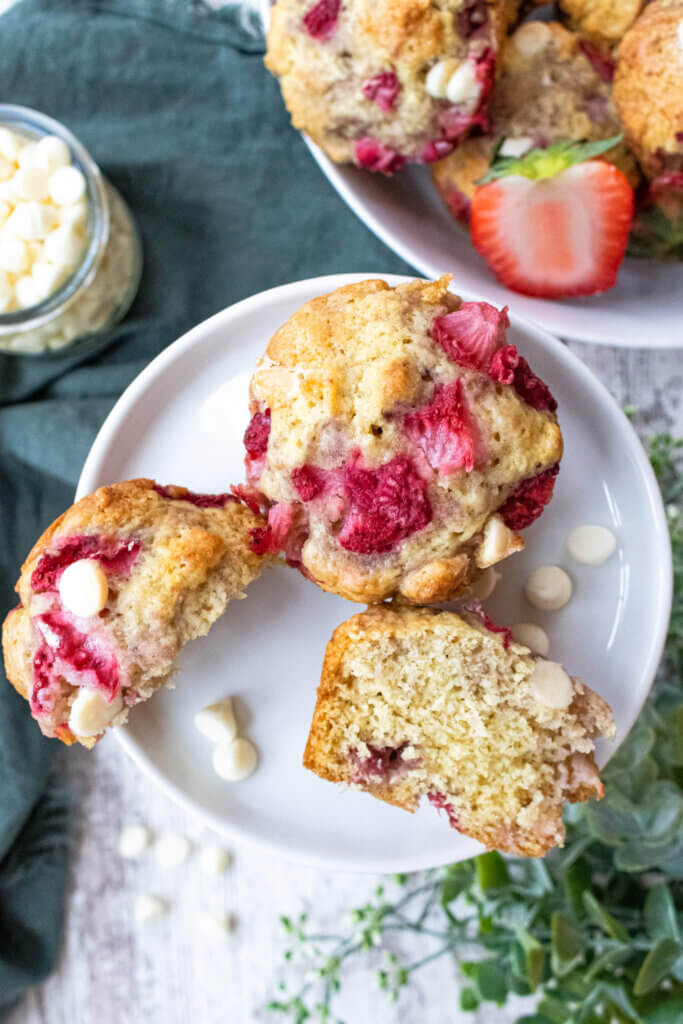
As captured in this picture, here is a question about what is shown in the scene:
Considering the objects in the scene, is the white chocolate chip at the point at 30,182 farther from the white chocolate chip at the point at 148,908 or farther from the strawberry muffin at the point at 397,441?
the white chocolate chip at the point at 148,908

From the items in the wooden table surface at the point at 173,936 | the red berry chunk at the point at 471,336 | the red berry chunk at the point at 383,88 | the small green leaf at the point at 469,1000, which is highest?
the red berry chunk at the point at 383,88

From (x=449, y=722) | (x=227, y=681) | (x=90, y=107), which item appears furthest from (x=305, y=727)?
(x=90, y=107)

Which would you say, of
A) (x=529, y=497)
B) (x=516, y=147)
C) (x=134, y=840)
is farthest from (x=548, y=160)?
(x=134, y=840)

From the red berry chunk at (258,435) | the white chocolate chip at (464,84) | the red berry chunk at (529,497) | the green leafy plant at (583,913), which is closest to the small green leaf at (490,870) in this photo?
the green leafy plant at (583,913)

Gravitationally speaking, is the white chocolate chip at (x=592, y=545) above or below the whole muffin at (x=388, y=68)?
below

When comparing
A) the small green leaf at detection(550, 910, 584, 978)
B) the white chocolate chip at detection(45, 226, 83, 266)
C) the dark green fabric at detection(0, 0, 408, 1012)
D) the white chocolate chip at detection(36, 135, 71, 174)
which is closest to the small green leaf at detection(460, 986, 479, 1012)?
the small green leaf at detection(550, 910, 584, 978)

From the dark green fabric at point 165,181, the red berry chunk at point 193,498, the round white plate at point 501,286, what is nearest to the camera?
the red berry chunk at point 193,498

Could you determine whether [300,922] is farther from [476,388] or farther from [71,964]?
[476,388]
